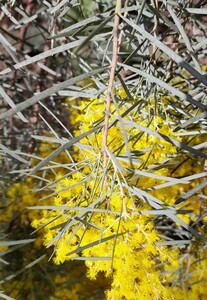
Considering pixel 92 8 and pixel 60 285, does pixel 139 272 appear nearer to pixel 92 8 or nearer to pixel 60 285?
pixel 60 285

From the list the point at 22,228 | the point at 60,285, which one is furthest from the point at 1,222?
the point at 60,285

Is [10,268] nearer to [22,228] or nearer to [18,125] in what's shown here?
[22,228]

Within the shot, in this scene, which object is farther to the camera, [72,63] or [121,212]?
[72,63]

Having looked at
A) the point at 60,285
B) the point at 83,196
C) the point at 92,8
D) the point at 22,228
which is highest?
the point at 92,8

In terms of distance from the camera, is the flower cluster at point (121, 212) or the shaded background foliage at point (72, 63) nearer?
→ the flower cluster at point (121, 212)

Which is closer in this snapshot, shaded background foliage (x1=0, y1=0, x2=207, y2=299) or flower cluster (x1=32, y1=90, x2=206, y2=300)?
flower cluster (x1=32, y1=90, x2=206, y2=300)

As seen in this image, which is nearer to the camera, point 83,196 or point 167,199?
point 83,196

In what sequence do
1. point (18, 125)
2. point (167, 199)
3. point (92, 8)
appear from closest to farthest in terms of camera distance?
point (167, 199) < point (92, 8) < point (18, 125)

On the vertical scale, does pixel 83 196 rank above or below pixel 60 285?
above

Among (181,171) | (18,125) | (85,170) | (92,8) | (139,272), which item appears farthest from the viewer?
(18,125)
